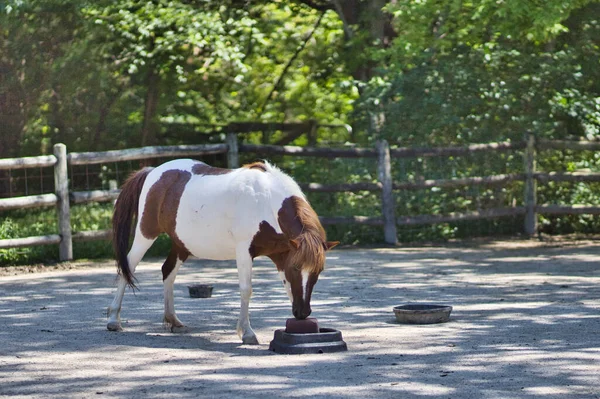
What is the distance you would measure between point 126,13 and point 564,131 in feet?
22.0

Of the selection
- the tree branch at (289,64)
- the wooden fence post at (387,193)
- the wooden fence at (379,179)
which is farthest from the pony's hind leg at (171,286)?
the tree branch at (289,64)

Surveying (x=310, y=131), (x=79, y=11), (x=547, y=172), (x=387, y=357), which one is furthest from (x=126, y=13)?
(x=387, y=357)

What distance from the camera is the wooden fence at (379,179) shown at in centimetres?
1274

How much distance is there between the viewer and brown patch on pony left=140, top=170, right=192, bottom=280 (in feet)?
25.7

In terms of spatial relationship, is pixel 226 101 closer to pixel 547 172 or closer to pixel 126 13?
pixel 126 13

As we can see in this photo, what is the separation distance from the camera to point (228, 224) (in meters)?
7.46

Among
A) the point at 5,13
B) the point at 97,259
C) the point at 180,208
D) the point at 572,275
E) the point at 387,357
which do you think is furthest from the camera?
the point at 5,13

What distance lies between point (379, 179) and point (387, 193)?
243mm

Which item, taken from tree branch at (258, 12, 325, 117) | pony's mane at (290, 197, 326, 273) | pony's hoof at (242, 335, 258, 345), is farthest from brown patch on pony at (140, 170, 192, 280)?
tree branch at (258, 12, 325, 117)

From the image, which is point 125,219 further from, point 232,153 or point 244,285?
point 232,153

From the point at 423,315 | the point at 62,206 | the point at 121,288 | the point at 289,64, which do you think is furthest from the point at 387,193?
the point at 121,288

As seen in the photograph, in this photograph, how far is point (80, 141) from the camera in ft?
51.4

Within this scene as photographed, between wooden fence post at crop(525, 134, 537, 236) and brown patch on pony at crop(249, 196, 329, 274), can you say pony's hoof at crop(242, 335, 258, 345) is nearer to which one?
brown patch on pony at crop(249, 196, 329, 274)

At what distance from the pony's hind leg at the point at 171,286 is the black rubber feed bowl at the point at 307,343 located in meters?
1.18
